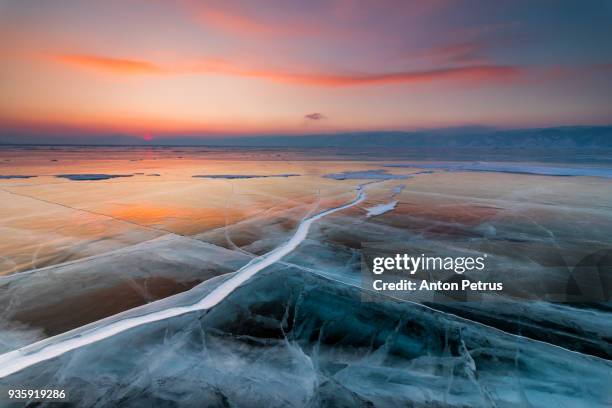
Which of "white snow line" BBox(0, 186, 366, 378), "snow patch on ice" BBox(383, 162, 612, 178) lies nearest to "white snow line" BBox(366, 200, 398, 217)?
"white snow line" BBox(0, 186, 366, 378)

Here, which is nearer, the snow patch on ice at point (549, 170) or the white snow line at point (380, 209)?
the white snow line at point (380, 209)

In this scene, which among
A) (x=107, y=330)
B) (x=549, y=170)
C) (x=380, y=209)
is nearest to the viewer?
(x=107, y=330)

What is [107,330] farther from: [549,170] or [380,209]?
[549,170]

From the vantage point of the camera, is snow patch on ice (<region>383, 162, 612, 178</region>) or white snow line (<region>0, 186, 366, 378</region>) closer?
white snow line (<region>0, 186, 366, 378</region>)

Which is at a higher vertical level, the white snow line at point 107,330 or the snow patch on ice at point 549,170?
the snow patch on ice at point 549,170

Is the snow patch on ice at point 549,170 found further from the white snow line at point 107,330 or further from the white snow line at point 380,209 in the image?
the white snow line at point 107,330

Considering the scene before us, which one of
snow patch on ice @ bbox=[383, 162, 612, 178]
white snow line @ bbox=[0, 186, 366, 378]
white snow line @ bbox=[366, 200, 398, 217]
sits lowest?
white snow line @ bbox=[0, 186, 366, 378]

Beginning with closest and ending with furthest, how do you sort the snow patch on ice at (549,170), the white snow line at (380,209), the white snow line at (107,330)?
the white snow line at (107,330), the white snow line at (380,209), the snow patch on ice at (549,170)

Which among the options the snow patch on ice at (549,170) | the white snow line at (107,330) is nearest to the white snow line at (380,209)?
the white snow line at (107,330)

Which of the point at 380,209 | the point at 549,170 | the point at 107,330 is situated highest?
the point at 549,170

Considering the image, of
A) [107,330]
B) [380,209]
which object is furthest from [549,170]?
[107,330]

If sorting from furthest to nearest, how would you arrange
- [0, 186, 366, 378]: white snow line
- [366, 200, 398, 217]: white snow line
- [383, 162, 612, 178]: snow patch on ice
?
[383, 162, 612, 178]: snow patch on ice < [366, 200, 398, 217]: white snow line < [0, 186, 366, 378]: white snow line

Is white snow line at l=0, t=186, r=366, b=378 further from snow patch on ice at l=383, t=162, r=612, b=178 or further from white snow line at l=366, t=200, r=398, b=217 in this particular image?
snow patch on ice at l=383, t=162, r=612, b=178
